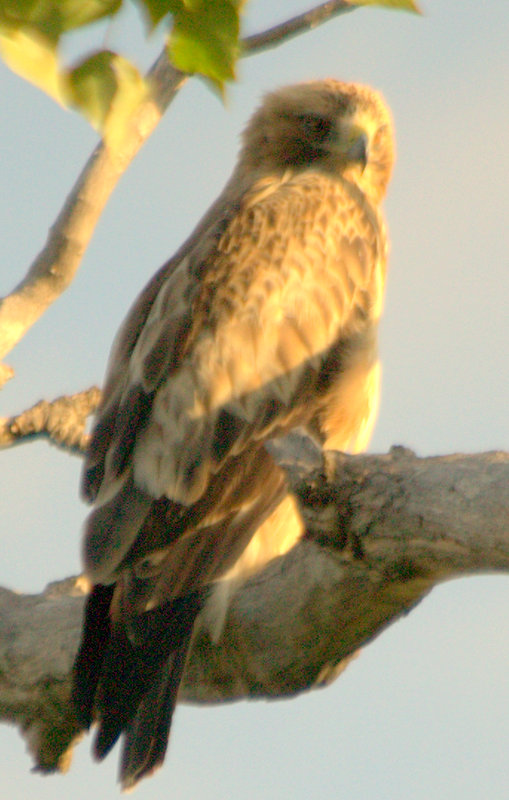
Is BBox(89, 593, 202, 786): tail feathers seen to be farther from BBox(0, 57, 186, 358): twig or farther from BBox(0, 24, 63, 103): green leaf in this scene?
BBox(0, 24, 63, 103): green leaf

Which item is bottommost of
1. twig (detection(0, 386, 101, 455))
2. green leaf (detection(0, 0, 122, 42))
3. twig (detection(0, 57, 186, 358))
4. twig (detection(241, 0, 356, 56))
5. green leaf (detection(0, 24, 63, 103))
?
twig (detection(0, 386, 101, 455))

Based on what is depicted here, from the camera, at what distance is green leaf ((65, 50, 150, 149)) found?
257 cm

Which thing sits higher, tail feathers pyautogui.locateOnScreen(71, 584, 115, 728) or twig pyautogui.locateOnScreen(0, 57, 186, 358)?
twig pyautogui.locateOnScreen(0, 57, 186, 358)

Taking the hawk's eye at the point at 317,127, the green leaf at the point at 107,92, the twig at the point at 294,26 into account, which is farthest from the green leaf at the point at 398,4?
the hawk's eye at the point at 317,127

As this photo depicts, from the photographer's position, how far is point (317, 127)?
6590 millimetres

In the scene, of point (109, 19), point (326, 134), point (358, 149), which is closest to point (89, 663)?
point (109, 19)

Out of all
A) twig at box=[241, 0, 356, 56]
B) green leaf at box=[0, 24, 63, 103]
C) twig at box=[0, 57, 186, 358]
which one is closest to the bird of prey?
twig at box=[0, 57, 186, 358]

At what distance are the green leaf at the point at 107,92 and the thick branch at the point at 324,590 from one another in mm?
1199

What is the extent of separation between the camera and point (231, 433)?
15.8ft

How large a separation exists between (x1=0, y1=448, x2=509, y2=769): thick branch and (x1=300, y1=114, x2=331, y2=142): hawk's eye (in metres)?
2.84

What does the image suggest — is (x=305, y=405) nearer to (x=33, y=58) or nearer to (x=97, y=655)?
(x=97, y=655)

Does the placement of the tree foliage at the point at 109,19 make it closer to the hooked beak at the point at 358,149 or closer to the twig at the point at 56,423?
the twig at the point at 56,423

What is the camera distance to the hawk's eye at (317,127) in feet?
21.5

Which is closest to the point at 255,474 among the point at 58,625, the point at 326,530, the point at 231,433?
the point at 231,433
